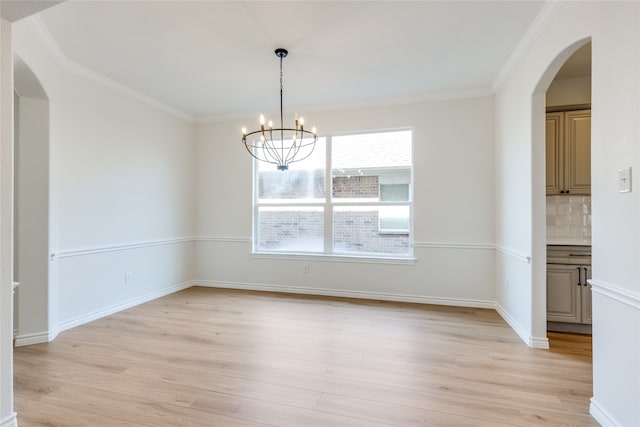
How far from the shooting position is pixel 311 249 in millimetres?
4691

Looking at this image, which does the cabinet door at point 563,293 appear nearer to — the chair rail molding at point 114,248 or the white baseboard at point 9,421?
the white baseboard at point 9,421

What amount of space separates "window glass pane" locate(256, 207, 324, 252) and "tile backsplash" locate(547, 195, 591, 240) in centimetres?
286

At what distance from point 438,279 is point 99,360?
3.71m

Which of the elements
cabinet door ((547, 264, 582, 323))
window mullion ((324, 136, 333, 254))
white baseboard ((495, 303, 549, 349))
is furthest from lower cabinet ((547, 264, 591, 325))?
window mullion ((324, 136, 333, 254))

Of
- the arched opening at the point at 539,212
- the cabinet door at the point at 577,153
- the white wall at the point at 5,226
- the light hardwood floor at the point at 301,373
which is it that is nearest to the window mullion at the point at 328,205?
the light hardwood floor at the point at 301,373

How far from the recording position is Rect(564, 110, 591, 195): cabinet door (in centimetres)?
326

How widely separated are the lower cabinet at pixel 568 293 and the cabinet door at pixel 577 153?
877 millimetres

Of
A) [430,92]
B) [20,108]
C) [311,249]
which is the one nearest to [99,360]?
[20,108]

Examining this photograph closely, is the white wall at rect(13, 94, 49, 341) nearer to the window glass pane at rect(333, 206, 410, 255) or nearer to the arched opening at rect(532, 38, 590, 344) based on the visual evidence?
the window glass pane at rect(333, 206, 410, 255)

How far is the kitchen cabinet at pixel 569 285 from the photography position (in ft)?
9.91

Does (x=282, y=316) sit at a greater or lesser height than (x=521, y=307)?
lesser

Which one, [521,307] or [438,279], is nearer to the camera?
[521,307]

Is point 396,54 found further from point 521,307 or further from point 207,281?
point 207,281

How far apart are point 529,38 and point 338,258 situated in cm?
322
